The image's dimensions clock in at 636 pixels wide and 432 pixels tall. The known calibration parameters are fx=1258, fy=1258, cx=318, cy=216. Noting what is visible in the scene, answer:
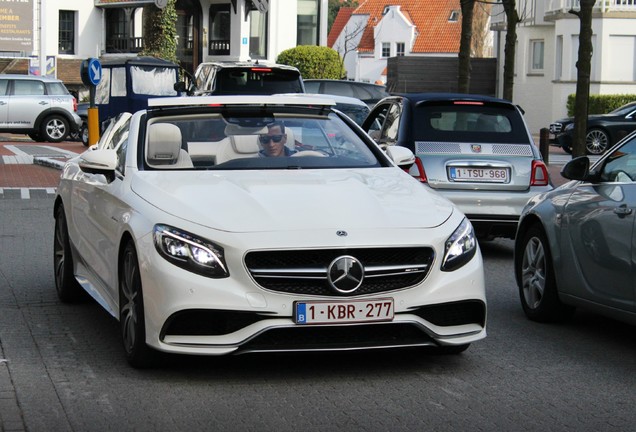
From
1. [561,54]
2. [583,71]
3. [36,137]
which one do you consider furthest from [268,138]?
[561,54]

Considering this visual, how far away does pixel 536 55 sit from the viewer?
54.5m

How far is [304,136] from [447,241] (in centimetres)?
168

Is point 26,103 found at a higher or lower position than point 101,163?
lower

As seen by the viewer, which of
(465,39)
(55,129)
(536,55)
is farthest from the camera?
(536,55)

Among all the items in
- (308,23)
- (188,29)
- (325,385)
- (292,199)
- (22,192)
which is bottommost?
(22,192)

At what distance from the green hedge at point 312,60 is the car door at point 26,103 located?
18.3 metres

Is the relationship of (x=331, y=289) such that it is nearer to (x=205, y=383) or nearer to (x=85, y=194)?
(x=205, y=383)

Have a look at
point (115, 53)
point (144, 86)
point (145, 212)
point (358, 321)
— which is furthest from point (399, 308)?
point (115, 53)

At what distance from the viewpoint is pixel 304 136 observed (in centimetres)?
806

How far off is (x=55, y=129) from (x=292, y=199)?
2986 cm

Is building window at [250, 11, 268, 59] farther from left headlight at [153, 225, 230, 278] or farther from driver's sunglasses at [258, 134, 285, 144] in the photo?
left headlight at [153, 225, 230, 278]

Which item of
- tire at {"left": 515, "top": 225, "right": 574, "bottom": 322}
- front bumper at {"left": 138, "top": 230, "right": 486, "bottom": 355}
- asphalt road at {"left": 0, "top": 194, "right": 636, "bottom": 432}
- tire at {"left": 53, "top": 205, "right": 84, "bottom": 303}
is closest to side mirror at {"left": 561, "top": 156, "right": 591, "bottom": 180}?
tire at {"left": 515, "top": 225, "right": 574, "bottom": 322}

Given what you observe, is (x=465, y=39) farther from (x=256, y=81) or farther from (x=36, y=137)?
(x=36, y=137)

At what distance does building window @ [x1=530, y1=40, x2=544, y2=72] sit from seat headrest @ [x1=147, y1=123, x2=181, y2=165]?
47.3 metres
